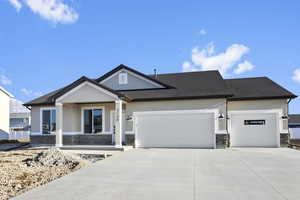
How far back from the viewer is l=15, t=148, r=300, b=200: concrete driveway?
16.9 feet

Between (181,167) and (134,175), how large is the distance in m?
1.91

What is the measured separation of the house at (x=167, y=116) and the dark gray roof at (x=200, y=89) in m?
0.06

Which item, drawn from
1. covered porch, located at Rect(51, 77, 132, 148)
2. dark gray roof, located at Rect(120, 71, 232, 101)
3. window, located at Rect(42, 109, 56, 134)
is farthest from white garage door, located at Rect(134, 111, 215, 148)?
window, located at Rect(42, 109, 56, 134)

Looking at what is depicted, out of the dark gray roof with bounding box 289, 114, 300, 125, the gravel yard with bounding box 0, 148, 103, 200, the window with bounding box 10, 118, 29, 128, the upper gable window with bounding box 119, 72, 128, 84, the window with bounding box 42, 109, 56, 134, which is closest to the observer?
the gravel yard with bounding box 0, 148, 103, 200

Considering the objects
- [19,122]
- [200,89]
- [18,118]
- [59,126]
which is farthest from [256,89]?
[19,122]

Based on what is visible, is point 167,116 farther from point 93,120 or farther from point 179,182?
point 179,182

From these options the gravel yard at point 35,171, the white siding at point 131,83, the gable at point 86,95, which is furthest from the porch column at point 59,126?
the gravel yard at point 35,171

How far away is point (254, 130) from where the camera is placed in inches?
584

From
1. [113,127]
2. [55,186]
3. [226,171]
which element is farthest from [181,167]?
[113,127]

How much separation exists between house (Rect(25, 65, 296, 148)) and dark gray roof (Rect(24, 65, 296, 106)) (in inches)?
2.2

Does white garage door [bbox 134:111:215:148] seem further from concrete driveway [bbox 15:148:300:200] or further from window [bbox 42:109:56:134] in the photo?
window [bbox 42:109:56:134]

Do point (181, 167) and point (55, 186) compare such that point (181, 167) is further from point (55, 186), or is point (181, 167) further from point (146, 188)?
point (55, 186)

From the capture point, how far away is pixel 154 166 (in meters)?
8.45

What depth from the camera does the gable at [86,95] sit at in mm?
14179
